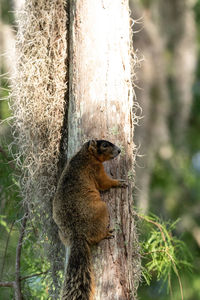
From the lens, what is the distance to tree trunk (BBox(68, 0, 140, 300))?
310cm

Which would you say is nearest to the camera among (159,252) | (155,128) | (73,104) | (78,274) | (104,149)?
(78,274)

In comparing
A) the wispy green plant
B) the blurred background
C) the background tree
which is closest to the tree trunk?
the background tree

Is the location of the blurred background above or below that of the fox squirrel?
above

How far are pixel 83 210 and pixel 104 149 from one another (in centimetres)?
45

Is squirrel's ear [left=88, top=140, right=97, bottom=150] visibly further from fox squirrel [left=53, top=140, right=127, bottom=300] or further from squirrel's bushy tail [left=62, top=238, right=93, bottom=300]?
squirrel's bushy tail [left=62, top=238, right=93, bottom=300]

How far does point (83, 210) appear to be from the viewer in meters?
3.18

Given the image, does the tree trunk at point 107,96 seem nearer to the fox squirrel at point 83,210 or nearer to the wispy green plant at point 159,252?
the fox squirrel at point 83,210

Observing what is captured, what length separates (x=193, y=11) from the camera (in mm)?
5965

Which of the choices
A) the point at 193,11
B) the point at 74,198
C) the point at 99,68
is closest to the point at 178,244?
the point at 74,198

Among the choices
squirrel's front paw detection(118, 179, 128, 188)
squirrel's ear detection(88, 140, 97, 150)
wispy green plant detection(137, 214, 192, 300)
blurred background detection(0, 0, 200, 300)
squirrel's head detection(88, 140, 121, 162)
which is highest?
blurred background detection(0, 0, 200, 300)

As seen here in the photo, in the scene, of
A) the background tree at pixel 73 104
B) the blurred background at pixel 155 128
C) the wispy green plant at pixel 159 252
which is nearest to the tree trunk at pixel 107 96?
the background tree at pixel 73 104

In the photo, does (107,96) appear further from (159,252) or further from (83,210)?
(159,252)

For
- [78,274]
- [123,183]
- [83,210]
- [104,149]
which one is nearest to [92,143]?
[104,149]

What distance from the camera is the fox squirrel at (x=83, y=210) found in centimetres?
291
